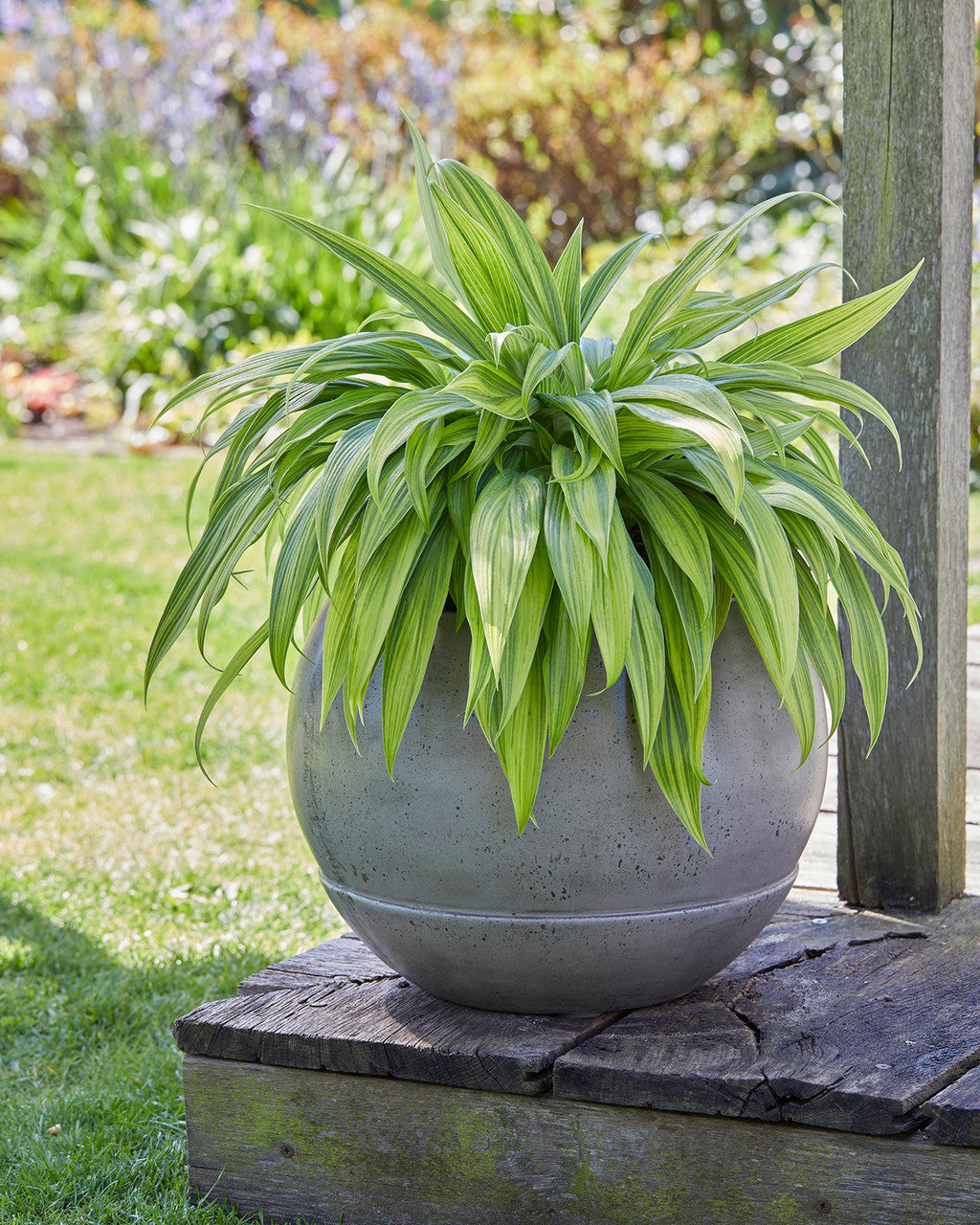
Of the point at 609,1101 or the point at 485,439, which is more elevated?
the point at 485,439

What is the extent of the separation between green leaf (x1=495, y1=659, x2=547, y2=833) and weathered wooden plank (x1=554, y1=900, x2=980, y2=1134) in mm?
319

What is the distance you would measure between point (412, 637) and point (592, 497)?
0.27m

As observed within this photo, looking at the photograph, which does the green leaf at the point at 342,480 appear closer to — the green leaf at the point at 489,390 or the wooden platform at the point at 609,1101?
the green leaf at the point at 489,390

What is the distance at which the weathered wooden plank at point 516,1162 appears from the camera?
1.46 meters

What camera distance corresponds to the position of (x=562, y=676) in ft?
4.92

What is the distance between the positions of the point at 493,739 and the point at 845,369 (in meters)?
0.93

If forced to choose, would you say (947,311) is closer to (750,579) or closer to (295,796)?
(750,579)

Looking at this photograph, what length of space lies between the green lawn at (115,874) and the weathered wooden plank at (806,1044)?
2.06 feet

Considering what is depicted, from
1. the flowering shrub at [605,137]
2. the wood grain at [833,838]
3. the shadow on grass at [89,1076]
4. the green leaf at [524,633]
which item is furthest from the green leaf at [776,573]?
the flowering shrub at [605,137]

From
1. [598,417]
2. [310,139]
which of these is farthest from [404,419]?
[310,139]

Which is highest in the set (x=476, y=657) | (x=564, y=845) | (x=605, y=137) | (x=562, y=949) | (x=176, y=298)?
(x=605, y=137)

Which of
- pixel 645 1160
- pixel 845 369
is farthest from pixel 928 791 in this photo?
pixel 645 1160

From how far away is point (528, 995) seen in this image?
5.41 ft

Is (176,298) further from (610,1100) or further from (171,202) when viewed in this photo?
(610,1100)
